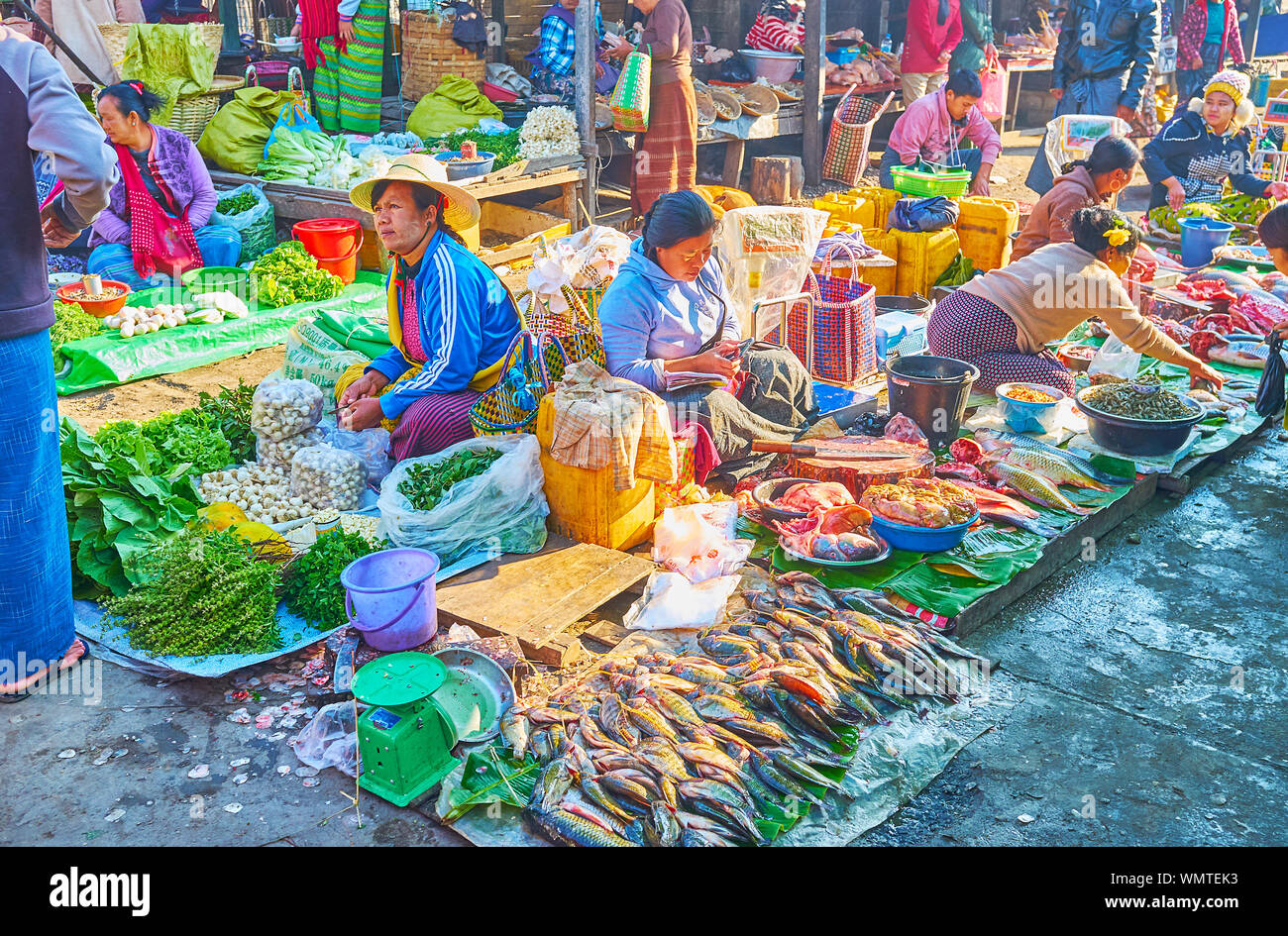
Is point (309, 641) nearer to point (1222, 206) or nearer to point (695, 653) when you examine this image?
point (695, 653)

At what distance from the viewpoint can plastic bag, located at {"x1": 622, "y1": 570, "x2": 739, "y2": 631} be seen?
4055mm

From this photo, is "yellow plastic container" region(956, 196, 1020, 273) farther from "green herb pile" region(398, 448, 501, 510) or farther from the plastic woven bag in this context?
"green herb pile" region(398, 448, 501, 510)

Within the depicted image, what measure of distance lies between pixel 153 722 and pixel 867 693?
232 centimetres

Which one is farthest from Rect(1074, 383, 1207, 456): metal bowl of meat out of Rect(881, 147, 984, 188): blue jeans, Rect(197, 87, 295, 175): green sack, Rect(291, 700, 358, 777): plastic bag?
Rect(197, 87, 295, 175): green sack

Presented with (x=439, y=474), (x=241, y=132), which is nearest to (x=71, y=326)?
(x=241, y=132)

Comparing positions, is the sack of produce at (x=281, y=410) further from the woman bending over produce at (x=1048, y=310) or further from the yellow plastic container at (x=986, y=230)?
the yellow plastic container at (x=986, y=230)

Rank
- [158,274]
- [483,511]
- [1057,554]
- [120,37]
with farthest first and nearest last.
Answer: [120,37], [158,274], [1057,554], [483,511]

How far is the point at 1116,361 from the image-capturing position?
649 centimetres

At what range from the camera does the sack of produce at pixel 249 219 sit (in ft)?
25.8

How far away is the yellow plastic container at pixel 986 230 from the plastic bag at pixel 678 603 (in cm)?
475

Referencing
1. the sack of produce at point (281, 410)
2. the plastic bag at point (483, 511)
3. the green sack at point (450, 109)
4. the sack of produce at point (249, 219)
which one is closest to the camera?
the plastic bag at point (483, 511)

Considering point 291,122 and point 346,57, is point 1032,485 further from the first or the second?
point 346,57

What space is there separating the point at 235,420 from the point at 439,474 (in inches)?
53.6

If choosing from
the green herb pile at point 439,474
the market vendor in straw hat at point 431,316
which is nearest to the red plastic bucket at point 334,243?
the market vendor in straw hat at point 431,316
